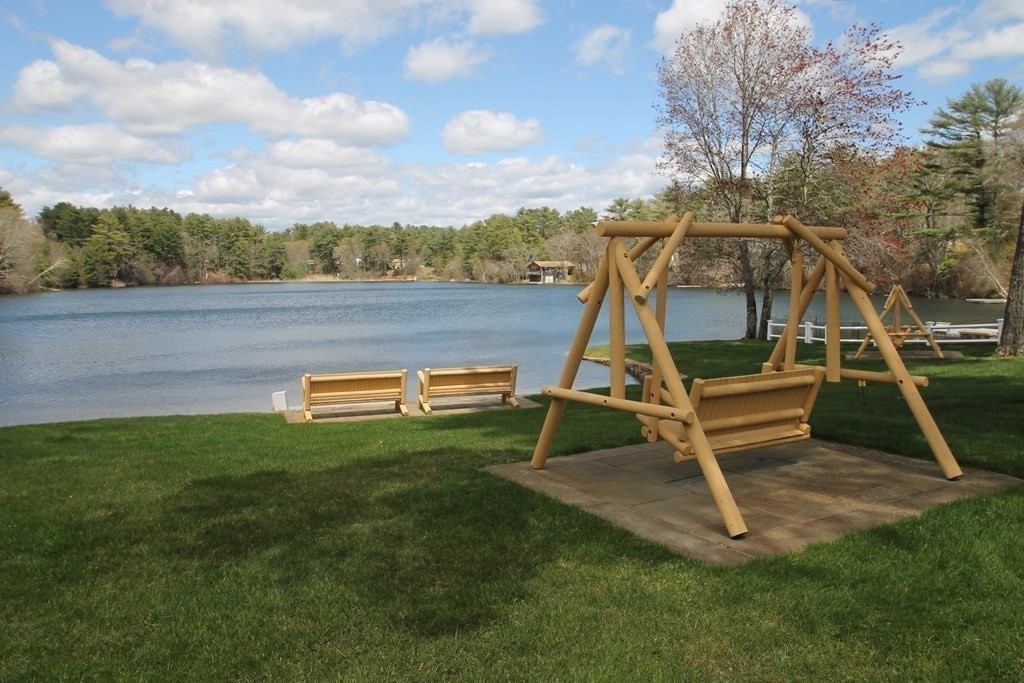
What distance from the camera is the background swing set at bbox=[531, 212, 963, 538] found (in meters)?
5.53

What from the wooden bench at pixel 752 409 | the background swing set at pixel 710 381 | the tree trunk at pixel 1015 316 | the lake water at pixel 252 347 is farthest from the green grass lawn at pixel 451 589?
the lake water at pixel 252 347

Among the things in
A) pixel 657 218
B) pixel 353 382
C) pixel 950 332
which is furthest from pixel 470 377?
pixel 657 218

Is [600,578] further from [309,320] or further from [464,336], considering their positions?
[309,320]

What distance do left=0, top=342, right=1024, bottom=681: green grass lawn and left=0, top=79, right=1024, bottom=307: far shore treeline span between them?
1716 centimetres

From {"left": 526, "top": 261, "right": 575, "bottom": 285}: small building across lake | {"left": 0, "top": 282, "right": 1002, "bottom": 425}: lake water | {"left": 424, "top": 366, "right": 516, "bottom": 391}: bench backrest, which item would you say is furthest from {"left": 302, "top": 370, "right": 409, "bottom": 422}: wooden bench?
{"left": 526, "top": 261, "right": 575, "bottom": 285}: small building across lake

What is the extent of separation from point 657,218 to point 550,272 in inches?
2646

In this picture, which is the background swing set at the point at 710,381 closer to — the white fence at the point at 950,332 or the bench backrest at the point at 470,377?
the bench backrest at the point at 470,377

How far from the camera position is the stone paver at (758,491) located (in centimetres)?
493

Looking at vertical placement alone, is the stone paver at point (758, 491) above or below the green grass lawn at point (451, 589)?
below

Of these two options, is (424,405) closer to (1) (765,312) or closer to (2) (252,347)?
(1) (765,312)

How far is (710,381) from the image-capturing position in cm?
576

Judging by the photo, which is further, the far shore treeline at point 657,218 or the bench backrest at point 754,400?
the far shore treeline at point 657,218

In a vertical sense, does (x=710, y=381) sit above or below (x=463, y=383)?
above

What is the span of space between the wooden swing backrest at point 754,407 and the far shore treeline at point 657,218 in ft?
55.2
